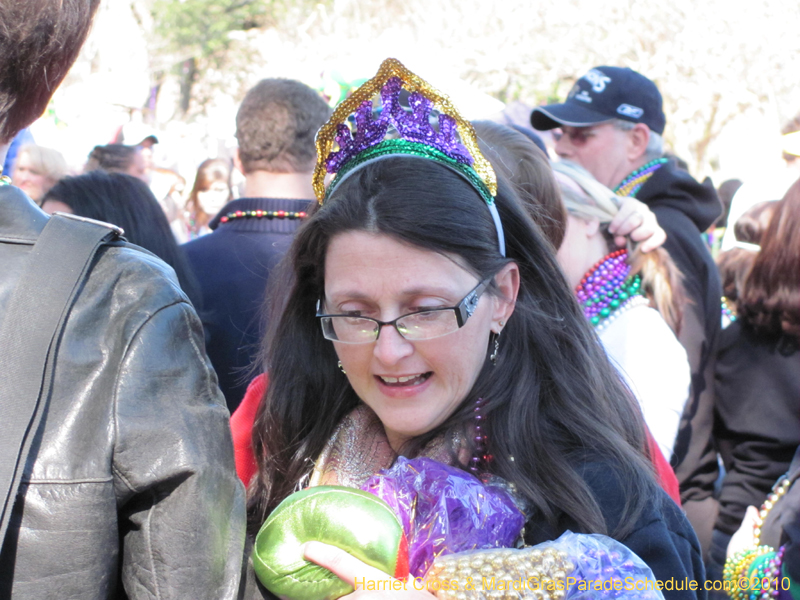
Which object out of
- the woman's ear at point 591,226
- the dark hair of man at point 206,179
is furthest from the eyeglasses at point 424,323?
the dark hair of man at point 206,179

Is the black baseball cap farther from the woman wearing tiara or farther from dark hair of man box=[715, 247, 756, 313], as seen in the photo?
the woman wearing tiara

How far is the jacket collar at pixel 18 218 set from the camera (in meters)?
1.14

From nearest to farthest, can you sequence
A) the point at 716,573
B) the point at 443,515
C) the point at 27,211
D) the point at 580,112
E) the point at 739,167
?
the point at 27,211 < the point at 443,515 < the point at 716,573 < the point at 580,112 < the point at 739,167

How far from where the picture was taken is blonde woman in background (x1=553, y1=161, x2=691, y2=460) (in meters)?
2.80

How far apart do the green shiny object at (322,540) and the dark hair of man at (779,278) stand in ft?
7.53

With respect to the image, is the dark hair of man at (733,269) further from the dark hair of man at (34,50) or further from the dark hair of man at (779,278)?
the dark hair of man at (34,50)

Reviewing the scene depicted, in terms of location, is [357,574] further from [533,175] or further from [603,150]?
[603,150]

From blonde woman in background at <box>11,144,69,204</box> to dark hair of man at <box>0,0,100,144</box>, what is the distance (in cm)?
429

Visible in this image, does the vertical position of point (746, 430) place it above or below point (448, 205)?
below

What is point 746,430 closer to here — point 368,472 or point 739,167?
point 368,472

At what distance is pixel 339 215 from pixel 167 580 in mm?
992

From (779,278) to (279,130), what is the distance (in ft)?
7.30

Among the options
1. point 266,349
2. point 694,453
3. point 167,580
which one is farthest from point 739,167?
point 167,580

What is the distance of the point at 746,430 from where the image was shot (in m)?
3.25
